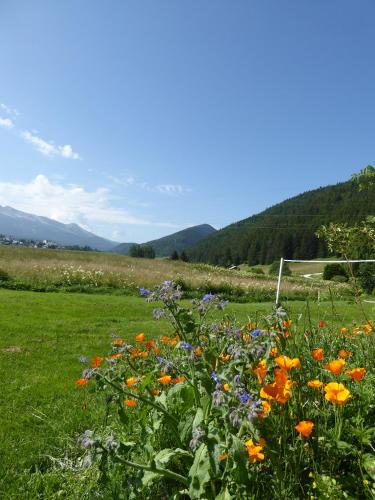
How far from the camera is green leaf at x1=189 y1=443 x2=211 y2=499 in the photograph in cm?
155

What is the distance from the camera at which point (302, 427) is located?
5.39ft

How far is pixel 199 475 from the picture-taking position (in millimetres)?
1573

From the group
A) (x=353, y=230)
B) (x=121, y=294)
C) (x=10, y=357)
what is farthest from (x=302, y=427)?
(x=121, y=294)

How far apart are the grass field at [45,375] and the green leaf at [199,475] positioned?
4.72 feet

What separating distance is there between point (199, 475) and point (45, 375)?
3.80 metres

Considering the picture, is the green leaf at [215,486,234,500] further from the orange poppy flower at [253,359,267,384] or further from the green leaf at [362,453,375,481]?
the green leaf at [362,453,375,481]

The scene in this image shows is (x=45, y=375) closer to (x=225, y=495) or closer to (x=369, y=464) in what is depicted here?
(x=225, y=495)

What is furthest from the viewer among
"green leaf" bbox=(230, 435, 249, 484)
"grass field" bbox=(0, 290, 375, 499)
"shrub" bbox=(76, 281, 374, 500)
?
"grass field" bbox=(0, 290, 375, 499)

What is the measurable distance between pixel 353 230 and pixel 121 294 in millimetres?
13133

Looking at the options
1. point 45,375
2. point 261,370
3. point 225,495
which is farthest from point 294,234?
point 225,495

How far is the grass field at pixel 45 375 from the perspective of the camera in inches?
115

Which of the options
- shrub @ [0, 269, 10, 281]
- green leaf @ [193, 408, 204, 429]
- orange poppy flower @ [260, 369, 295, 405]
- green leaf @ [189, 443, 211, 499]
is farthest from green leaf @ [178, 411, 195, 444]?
shrub @ [0, 269, 10, 281]

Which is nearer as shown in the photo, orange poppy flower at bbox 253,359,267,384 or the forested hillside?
orange poppy flower at bbox 253,359,267,384

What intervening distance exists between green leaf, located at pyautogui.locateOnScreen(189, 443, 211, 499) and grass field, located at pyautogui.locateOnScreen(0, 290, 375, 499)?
144 centimetres
